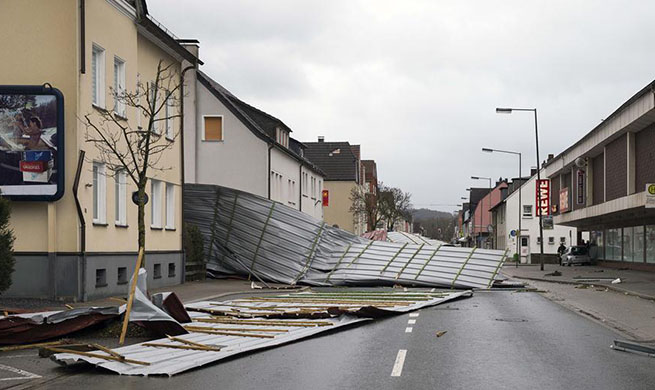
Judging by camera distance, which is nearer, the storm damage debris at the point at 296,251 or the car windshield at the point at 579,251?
the storm damage debris at the point at 296,251

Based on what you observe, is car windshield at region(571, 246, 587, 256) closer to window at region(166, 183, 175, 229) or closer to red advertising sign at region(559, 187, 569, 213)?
red advertising sign at region(559, 187, 569, 213)

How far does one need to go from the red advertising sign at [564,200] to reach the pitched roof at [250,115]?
19.2m

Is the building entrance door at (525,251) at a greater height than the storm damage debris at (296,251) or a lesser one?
lesser

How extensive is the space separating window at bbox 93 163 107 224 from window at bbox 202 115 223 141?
21995mm

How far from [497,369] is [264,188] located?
35.3 meters

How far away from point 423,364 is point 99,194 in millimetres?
14477

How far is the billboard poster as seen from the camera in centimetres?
2023

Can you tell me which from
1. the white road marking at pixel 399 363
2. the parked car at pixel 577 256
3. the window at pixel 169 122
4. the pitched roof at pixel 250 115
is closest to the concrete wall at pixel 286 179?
the pitched roof at pixel 250 115

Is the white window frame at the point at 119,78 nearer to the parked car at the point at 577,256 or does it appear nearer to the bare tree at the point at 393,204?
the parked car at the point at 577,256

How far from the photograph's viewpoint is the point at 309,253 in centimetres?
3397

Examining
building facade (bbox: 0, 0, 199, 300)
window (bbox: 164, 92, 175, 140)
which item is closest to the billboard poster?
building facade (bbox: 0, 0, 199, 300)

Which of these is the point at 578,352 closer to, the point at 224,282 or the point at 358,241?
the point at 224,282

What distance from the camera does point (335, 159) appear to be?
9200cm

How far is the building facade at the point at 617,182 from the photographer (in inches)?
1535
